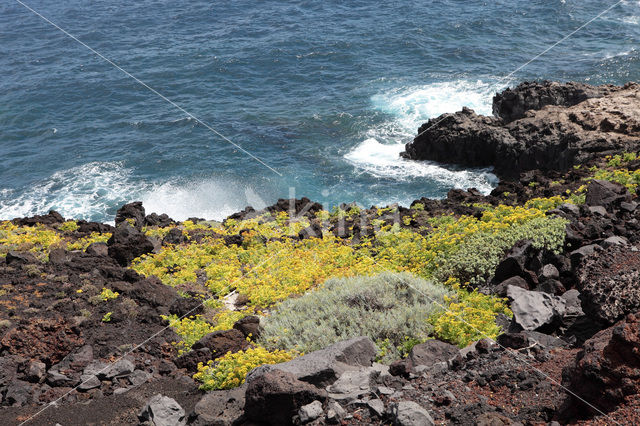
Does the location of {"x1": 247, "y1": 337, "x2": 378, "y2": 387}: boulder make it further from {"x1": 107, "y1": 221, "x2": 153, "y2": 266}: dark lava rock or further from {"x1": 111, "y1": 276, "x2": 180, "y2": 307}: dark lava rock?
{"x1": 107, "y1": 221, "x2": 153, "y2": 266}: dark lava rock

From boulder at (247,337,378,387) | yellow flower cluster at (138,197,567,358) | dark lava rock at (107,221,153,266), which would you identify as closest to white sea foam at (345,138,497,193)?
yellow flower cluster at (138,197,567,358)

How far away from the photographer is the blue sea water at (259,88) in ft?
88.3

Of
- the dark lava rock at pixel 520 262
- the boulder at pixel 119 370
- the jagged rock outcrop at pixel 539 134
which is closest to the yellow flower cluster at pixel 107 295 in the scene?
the boulder at pixel 119 370

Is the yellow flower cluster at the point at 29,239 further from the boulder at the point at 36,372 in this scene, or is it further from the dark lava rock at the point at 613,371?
the dark lava rock at the point at 613,371

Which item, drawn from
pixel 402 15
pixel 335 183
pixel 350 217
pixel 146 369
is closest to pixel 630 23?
pixel 402 15

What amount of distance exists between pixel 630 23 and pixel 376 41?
19.3 metres

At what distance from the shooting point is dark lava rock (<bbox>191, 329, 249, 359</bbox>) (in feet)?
35.0

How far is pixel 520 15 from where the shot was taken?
4519 centimetres

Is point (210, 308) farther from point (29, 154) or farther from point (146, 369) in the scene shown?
point (29, 154)

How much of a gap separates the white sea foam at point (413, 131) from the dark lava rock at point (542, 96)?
3.60 meters

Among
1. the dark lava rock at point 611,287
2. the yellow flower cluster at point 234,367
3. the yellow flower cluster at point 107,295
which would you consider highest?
the dark lava rock at point 611,287

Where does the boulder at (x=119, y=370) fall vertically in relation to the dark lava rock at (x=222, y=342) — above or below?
below

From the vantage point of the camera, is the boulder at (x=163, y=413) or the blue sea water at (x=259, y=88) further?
the blue sea water at (x=259, y=88)

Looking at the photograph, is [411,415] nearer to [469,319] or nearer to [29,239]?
[469,319]
